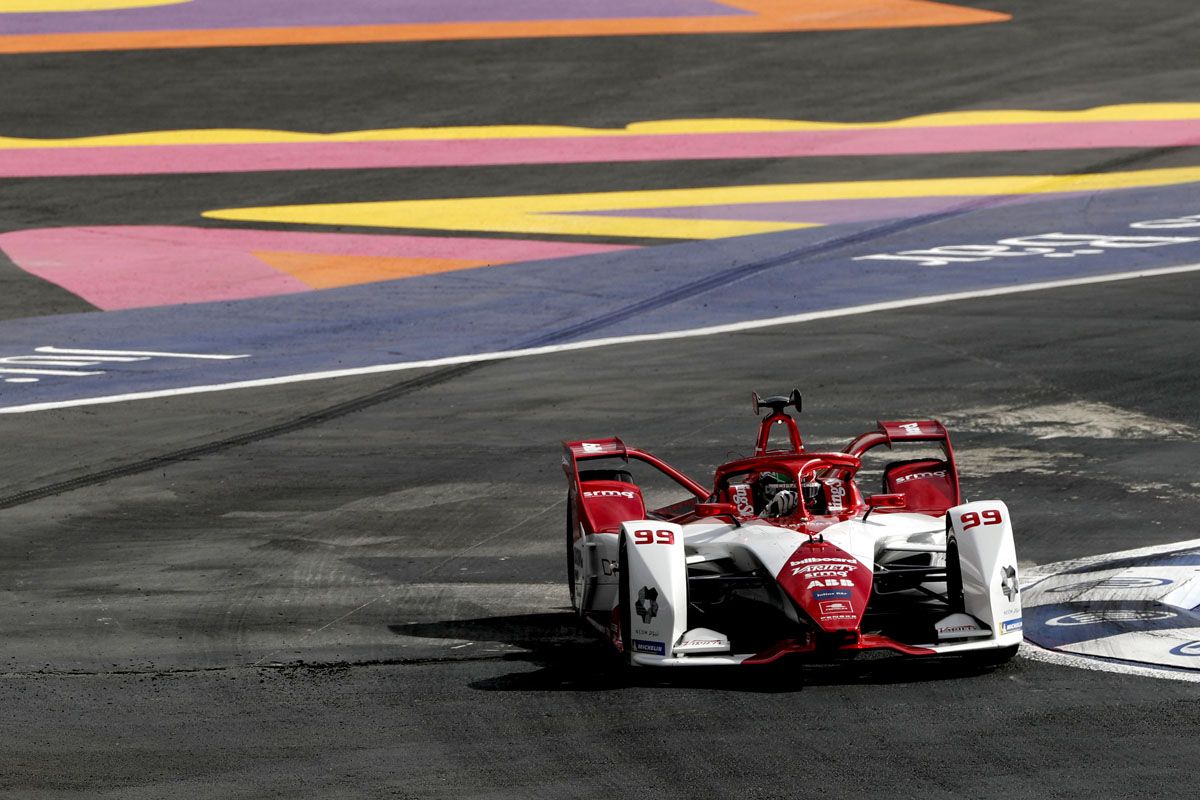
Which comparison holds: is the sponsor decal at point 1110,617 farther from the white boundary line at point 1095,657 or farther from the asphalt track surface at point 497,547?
the asphalt track surface at point 497,547

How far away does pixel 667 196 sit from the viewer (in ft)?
100

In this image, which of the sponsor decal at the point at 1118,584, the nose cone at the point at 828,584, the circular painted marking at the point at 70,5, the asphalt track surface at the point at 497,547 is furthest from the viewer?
the circular painted marking at the point at 70,5

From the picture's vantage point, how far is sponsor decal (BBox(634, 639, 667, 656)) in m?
11.4

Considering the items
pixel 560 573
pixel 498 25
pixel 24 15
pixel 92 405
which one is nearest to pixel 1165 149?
pixel 498 25

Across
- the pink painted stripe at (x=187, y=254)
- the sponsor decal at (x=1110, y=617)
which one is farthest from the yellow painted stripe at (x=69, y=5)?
the sponsor decal at (x=1110, y=617)

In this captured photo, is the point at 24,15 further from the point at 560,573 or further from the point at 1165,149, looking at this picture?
the point at 560,573

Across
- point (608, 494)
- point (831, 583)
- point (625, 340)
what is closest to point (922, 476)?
point (608, 494)

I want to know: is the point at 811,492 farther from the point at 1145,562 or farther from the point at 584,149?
the point at 584,149

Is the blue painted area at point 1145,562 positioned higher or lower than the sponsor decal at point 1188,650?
higher

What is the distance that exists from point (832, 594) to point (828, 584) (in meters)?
0.08

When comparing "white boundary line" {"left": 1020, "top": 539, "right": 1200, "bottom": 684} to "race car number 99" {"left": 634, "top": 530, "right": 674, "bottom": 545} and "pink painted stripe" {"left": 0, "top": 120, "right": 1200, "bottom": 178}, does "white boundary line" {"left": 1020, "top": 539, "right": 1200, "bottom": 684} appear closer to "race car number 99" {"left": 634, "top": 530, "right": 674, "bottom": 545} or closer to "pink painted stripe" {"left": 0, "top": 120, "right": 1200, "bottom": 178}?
"race car number 99" {"left": 634, "top": 530, "right": 674, "bottom": 545}

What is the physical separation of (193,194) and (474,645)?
68.5ft

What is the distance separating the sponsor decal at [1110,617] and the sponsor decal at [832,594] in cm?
189

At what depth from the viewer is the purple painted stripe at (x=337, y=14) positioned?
138ft
